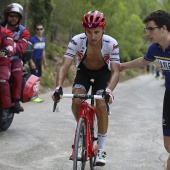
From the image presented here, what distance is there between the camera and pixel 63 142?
6137mm

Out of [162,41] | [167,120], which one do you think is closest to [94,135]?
[167,120]

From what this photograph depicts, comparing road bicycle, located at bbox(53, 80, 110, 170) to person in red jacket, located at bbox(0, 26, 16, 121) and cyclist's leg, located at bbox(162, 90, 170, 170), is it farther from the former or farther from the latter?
person in red jacket, located at bbox(0, 26, 16, 121)

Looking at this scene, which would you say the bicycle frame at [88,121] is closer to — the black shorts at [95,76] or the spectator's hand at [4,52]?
the black shorts at [95,76]

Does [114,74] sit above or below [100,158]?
above

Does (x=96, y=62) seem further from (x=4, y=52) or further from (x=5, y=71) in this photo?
(x=5, y=71)

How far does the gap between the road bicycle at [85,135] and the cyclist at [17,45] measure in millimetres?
2147

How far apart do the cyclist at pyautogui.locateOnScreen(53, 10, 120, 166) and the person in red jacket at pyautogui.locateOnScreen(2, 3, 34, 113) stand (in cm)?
195

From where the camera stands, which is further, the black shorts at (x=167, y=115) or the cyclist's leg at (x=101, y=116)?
the cyclist's leg at (x=101, y=116)

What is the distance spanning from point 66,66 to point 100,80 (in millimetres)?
543

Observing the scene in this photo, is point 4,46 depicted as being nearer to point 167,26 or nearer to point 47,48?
point 167,26

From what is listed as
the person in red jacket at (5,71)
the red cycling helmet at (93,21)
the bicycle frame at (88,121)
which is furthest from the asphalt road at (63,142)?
the red cycling helmet at (93,21)

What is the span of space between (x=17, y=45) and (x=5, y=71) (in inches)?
21.5

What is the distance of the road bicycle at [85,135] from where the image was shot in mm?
3919

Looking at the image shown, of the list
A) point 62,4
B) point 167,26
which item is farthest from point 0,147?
point 62,4
